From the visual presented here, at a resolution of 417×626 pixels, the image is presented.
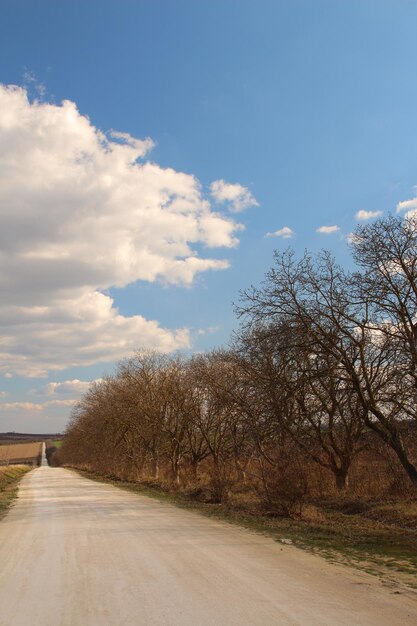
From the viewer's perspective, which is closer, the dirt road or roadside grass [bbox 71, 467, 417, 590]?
the dirt road

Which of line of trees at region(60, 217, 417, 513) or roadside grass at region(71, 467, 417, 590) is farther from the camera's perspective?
line of trees at region(60, 217, 417, 513)

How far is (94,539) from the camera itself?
1191 cm

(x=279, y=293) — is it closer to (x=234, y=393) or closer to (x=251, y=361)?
(x=251, y=361)

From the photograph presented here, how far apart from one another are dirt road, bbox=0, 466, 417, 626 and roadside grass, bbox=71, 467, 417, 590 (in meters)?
0.62

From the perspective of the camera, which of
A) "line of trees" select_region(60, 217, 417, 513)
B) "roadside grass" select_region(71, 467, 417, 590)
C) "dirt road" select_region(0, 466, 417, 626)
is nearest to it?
"dirt road" select_region(0, 466, 417, 626)

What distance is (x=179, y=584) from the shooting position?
290 inches

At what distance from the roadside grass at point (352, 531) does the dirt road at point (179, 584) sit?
0.62 metres

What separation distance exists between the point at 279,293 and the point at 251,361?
2.75 m

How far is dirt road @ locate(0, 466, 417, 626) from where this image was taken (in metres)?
5.84

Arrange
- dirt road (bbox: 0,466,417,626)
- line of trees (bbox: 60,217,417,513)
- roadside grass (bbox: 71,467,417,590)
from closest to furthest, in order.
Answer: dirt road (bbox: 0,466,417,626) → roadside grass (bbox: 71,467,417,590) → line of trees (bbox: 60,217,417,513)

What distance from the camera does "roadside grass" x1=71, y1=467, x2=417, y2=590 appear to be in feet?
29.7

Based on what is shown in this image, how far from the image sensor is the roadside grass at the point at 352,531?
9062mm

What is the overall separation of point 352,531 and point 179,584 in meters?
7.18

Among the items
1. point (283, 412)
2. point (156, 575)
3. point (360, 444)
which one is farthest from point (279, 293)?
point (156, 575)
